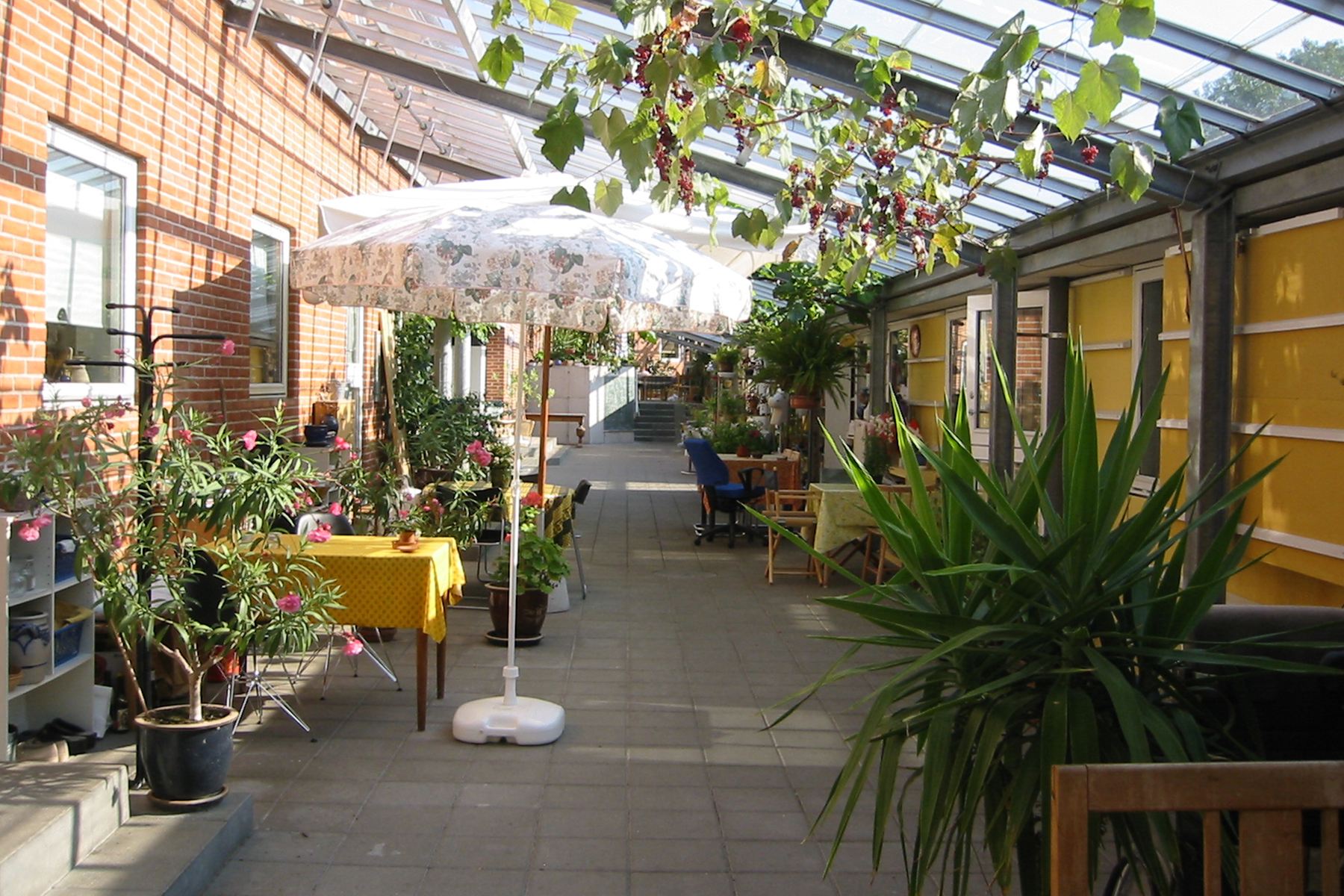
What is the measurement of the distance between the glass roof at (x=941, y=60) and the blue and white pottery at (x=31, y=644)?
2435mm

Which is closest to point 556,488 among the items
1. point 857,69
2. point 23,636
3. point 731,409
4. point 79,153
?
point 79,153

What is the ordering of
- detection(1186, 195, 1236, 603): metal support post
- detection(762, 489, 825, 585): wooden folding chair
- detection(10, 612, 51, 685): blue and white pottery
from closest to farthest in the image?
detection(10, 612, 51, 685): blue and white pottery → detection(1186, 195, 1236, 603): metal support post → detection(762, 489, 825, 585): wooden folding chair

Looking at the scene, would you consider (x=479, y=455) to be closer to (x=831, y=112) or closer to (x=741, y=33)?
(x=831, y=112)

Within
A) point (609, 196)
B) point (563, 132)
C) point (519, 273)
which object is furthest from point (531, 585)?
point (563, 132)

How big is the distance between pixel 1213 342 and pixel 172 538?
446 cm

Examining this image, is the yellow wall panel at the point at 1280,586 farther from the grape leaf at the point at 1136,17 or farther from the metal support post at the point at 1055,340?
the grape leaf at the point at 1136,17

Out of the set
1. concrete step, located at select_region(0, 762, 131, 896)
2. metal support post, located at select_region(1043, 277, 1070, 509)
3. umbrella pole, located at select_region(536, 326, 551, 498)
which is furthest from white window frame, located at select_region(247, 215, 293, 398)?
metal support post, located at select_region(1043, 277, 1070, 509)

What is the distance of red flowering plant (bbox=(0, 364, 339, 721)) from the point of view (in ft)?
11.0

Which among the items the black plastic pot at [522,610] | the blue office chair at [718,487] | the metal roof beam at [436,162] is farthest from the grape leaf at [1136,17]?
the metal roof beam at [436,162]

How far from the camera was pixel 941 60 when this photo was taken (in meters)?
5.11

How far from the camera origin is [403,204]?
5664 mm

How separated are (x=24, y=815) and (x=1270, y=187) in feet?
16.6

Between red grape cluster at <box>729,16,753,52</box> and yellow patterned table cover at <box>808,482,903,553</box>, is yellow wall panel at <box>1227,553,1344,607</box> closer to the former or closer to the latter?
yellow patterned table cover at <box>808,482,903,553</box>

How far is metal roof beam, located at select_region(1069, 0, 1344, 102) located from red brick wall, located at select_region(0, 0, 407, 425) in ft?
12.7
